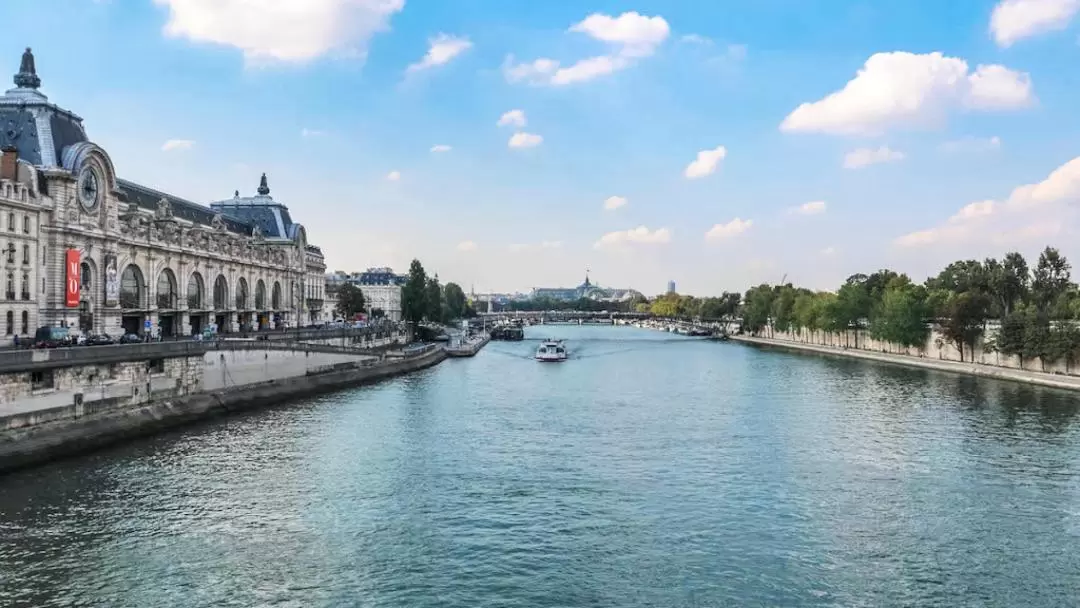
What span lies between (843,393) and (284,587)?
48700 mm

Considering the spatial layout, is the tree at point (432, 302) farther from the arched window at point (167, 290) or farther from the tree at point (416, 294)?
the arched window at point (167, 290)

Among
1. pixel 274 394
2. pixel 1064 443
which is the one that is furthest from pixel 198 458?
pixel 1064 443

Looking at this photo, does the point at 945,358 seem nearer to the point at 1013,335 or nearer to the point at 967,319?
the point at 967,319

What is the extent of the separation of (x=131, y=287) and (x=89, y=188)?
1027 cm

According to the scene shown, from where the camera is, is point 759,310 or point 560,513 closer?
point 560,513

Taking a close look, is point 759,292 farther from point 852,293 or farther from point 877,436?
point 877,436

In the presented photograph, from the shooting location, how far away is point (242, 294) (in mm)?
81938

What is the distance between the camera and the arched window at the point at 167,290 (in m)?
64.4

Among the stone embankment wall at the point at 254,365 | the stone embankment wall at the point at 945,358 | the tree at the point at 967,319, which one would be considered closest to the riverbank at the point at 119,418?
the stone embankment wall at the point at 254,365

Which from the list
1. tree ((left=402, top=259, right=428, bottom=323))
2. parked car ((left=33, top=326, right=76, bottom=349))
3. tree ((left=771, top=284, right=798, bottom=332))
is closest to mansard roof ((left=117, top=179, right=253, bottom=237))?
parked car ((left=33, top=326, right=76, bottom=349))

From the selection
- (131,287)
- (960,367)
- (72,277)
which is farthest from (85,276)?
(960,367)

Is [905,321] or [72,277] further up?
[72,277]

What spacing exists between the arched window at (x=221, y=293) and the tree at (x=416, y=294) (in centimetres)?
4365

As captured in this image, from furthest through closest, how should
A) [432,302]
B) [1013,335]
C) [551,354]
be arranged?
[432,302] → [551,354] → [1013,335]
